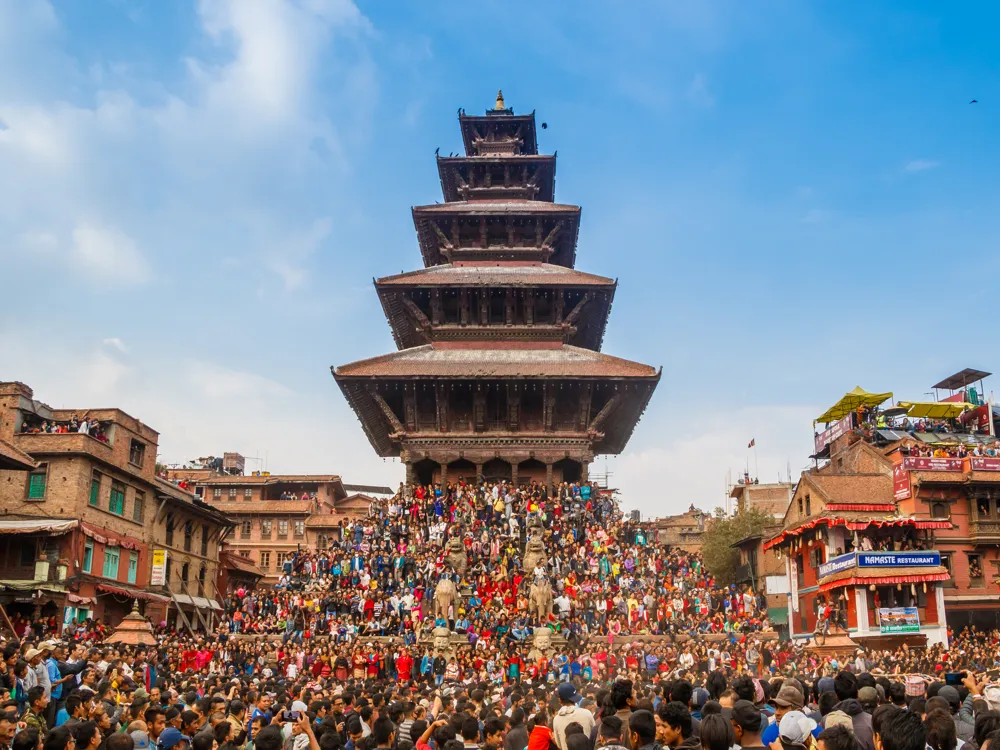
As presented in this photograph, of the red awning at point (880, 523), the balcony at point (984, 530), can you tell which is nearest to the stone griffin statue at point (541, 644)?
the red awning at point (880, 523)

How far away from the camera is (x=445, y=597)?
84.2 ft

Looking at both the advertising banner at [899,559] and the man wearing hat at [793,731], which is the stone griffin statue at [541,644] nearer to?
the man wearing hat at [793,731]

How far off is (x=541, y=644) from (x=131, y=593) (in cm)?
2198

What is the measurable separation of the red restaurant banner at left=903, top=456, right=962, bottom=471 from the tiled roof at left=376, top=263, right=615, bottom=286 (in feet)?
52.8

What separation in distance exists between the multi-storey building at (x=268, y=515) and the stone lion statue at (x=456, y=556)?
36983mm

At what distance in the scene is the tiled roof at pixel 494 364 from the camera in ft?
122

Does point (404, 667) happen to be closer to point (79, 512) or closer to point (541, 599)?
point (541, 599)

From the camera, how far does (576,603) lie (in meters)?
26.8

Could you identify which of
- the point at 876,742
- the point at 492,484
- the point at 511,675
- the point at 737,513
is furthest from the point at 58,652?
the point at 737,513

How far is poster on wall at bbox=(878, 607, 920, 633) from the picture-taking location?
36.2 metres

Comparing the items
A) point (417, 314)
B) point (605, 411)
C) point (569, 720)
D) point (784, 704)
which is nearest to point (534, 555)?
point (605, 411)

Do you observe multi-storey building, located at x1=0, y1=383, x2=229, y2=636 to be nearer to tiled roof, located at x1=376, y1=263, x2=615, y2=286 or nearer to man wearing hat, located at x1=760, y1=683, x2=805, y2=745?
tiled roof, located at x1=376, y1=263, x2=615, y2=286

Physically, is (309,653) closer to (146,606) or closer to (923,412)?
(146,606)

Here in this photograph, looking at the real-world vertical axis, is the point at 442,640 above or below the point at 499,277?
below
